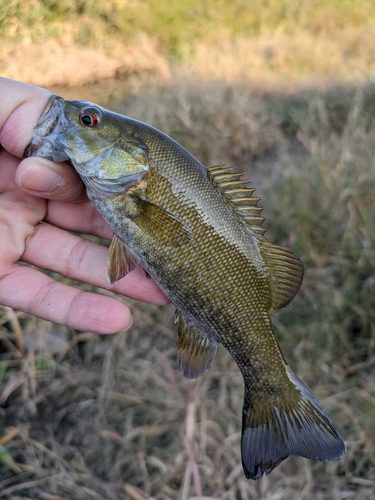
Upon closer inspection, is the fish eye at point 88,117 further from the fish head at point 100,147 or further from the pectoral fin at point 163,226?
the pectoral fin at point 163,226

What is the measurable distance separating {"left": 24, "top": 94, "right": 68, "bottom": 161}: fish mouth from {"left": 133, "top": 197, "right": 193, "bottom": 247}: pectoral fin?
49 cm

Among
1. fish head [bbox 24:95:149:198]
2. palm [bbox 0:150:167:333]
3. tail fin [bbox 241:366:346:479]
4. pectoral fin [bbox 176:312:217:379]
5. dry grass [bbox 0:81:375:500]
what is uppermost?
fish head [bbox 24:95:149:198]

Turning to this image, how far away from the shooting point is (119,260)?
1746 mm

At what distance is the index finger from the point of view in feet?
6.06

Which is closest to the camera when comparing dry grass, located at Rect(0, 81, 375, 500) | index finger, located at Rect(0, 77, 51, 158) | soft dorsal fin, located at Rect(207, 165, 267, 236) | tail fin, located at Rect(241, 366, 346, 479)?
tail fin, located at Rect(241, 366, 346, 479)

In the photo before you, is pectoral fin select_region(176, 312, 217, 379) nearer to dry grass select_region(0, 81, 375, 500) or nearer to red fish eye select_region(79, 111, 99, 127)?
red fish eye select_region(79, 111, 99, 127)

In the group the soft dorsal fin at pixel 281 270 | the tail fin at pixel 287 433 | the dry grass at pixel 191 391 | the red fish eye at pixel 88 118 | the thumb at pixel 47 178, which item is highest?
the red fish eye at pixel 88 118

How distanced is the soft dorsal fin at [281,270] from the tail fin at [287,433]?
1.16 feet

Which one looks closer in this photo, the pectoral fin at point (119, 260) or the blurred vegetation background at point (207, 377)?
the pectoral fin at point (119, 260)

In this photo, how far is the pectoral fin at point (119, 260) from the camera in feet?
5.67

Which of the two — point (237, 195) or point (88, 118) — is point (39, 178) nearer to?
point (88, 118)

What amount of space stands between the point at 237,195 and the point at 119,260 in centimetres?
58

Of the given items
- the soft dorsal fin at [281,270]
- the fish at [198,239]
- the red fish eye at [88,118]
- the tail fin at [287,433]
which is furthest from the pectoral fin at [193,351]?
the red fish eye at [88,118]

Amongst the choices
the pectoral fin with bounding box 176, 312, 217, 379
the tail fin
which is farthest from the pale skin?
the tail fin
